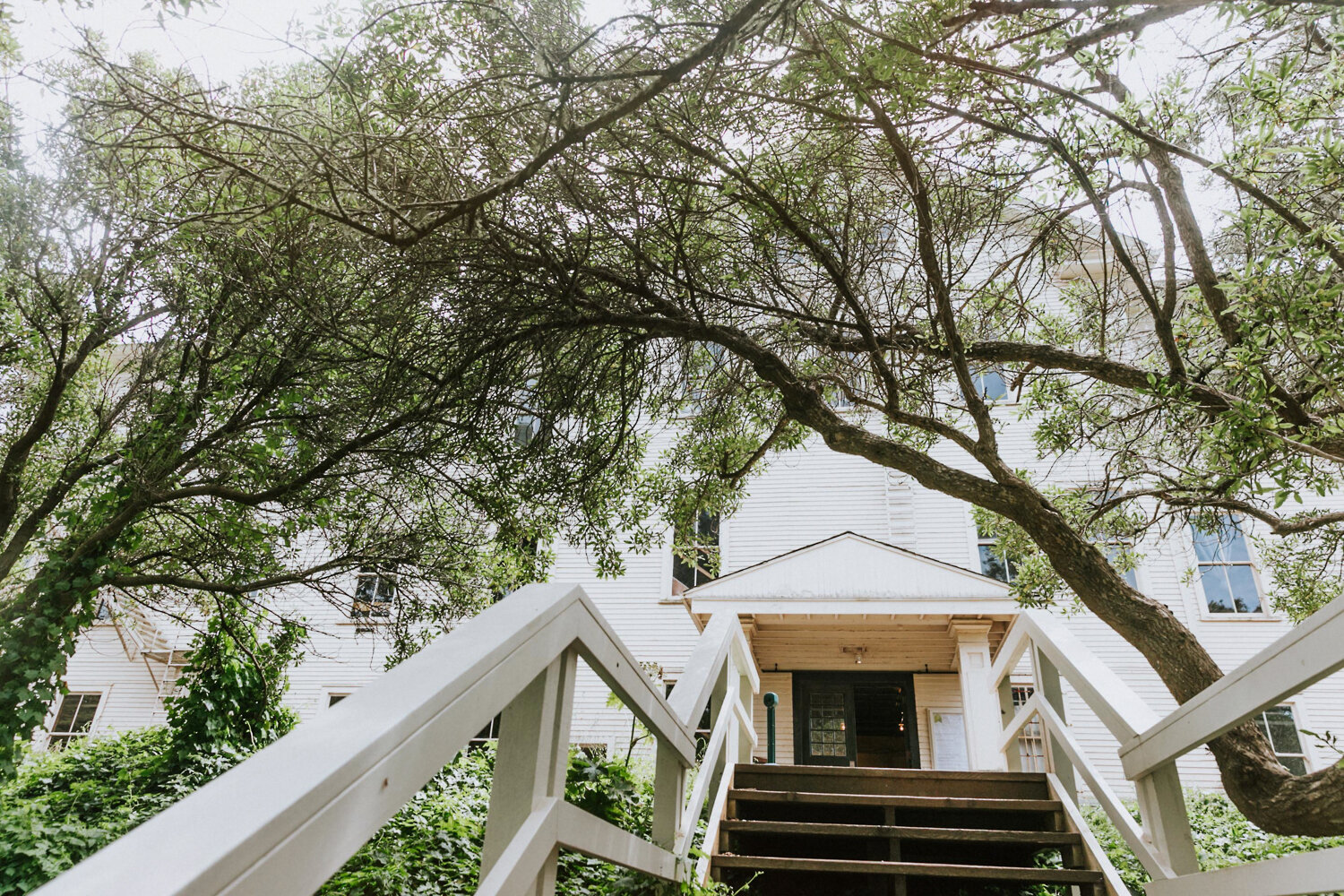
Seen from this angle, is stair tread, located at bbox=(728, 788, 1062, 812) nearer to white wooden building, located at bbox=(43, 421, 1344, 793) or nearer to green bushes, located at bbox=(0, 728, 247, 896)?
green bushes, located at bbox=(0, 728, 247, 896)

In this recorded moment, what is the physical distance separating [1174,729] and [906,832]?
6.06 feet

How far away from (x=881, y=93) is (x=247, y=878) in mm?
2987

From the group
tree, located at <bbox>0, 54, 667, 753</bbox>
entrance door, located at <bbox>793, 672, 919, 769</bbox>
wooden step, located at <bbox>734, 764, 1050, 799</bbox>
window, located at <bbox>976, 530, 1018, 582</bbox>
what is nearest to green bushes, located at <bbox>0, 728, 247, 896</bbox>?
tree, located at <bbox>0, 54, 667, 753</bbox>

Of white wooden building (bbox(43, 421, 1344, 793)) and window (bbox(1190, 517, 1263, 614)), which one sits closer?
white wooden building (bbox(43, 421, 1344, 793))

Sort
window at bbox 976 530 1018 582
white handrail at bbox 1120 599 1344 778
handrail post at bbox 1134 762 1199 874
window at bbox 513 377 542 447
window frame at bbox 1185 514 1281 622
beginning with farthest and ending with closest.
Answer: window at bbox 976 530 1018 582 < window frame at bbox 1185 514 1281 622 < window at bbox 513 377 542 447 < handrail post at bbox 1134 762 1199 874 < white handrail at bbox 1120 599 1344 778

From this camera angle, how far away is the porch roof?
9477mm

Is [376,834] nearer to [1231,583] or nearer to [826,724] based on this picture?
[826,724]

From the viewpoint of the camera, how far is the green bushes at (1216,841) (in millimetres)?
5492

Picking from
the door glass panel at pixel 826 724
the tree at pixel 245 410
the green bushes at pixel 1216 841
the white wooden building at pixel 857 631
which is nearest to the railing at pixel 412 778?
the tree at pixel 245 410

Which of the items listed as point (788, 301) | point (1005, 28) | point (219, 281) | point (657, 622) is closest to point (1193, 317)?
point (1005, 28)

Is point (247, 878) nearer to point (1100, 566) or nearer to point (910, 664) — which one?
point (1100, 566)

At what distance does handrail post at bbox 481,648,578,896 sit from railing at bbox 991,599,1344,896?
58.8 inches

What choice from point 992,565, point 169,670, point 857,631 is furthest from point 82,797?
point 992,565

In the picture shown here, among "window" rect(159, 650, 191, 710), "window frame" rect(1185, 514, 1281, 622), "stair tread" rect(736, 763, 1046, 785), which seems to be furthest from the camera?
"window" rect(159, 650, 191, 710)
